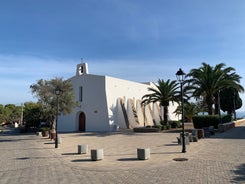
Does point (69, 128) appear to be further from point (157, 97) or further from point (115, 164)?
point (115, 164)

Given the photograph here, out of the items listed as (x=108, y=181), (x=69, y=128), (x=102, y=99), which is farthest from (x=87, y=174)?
(x=69, y=128)

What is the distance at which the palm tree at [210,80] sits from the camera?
87.6 ft

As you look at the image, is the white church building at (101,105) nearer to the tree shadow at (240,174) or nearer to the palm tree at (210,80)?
the palm tree at (210,80)

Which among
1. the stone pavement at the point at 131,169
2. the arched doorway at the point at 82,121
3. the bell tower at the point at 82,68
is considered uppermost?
the bell tower at the point at 82,68

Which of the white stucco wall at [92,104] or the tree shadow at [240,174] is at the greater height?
the white stucco wall at [92,104]

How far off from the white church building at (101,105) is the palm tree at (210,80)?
10.9 m

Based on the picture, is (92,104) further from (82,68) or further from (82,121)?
(82,68)

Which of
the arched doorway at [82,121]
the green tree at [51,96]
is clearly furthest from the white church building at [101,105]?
the green tree at [51,96]

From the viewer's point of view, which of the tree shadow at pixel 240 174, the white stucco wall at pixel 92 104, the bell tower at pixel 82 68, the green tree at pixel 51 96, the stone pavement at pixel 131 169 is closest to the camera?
the tree shadow at pixel 240 174

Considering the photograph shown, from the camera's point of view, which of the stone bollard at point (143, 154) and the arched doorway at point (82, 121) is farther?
the arched doorway at point (82, 121)

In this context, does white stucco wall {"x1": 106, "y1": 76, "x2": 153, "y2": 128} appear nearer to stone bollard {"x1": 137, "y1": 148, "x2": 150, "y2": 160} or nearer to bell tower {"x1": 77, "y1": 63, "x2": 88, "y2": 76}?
bell tower {"x1": 77, "y1": 63, "x2": 88, "y2": 76}

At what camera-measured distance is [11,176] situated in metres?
8.94

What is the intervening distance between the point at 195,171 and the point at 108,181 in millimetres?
3050

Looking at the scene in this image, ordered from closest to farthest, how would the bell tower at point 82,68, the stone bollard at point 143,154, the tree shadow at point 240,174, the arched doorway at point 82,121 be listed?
the tree shadow at point 240,174 < the stone bollard at point 143,154 < the arched doorway at point 82,121 < the bell tower at point 82,68
